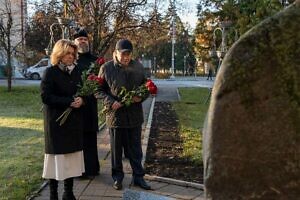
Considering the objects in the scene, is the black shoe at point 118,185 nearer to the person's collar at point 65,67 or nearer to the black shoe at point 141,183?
the black shoe at point 141,183

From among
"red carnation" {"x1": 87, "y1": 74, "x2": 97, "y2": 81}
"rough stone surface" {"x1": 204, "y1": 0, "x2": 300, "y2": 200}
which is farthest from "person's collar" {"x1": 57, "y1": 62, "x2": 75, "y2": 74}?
"rough stone surface" {"x1": 204, "y1": 0, "x2": 300, "y2": 200}

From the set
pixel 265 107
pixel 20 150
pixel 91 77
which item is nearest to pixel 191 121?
pixel 20 150

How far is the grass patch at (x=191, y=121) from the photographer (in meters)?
9.93

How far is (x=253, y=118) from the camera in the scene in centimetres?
333

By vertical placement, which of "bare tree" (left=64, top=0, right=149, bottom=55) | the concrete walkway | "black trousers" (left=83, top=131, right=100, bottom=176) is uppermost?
"bare tree" (left=64, top=0, right=149, bottom=55)

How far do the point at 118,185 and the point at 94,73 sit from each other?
4.79 feet

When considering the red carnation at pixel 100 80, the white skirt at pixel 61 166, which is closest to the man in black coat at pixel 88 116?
the red carnation at pixel 100 80

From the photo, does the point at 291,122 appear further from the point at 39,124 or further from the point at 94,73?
the point at 39,124

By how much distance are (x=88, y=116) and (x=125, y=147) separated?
2.32 feet

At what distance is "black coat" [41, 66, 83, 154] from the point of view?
586 centimetres

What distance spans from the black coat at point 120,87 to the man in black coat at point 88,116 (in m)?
0.33

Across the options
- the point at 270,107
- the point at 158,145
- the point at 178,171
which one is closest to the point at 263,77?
the point at 270,107

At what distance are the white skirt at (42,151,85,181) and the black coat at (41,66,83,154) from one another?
8cm

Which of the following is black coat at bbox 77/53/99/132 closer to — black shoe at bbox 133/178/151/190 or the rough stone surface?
black shoe at bbox 133/178/151/190
